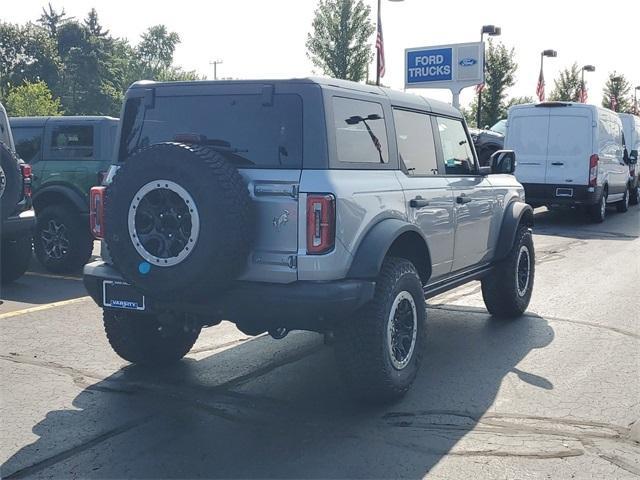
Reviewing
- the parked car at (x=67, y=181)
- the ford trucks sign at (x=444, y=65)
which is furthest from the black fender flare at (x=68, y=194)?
the ford trucks sign at (x=444, y=65)

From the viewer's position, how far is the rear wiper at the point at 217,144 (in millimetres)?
4480

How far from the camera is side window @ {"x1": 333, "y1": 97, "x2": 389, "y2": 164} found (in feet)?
14.9

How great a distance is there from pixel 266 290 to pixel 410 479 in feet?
4.23

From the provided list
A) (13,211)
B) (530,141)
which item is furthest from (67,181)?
(530,141)

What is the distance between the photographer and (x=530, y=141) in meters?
15.8

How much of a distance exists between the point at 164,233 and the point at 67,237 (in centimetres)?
567

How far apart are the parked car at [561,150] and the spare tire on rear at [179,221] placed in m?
12.6

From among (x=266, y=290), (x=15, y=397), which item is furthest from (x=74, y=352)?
(x=266, y=290)

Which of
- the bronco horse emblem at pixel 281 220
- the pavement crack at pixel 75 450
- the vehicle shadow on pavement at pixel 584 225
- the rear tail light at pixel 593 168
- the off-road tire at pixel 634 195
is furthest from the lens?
the off-road tire at pixel 634 195

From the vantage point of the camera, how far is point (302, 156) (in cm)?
432

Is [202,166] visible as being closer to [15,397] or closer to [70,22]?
[15,397]

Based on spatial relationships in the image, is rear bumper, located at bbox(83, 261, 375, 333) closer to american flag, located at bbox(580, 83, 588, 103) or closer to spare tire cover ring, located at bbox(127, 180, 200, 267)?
spare tire cover ring, located at bbox(127, 180, 200, 267)

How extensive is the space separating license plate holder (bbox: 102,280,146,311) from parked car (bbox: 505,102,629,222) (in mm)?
12594

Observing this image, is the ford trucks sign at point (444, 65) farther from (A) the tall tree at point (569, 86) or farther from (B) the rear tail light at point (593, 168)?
(A) the tall tree at point (569, 86)
